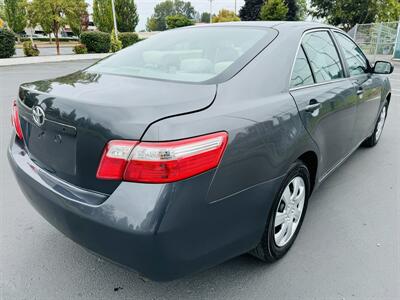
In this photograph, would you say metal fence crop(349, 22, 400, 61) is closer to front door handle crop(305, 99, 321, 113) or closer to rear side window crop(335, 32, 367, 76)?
rear side window crop(335, 32, 367, 76)

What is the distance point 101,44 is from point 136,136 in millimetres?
23153

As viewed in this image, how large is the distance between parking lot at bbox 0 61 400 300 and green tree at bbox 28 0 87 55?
71.9 feet

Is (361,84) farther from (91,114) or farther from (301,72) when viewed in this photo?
(91,114)

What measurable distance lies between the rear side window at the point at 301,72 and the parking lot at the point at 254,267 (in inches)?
45.9

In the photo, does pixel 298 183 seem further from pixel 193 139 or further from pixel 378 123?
pixel 378 123

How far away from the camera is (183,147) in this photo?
1.45 meters

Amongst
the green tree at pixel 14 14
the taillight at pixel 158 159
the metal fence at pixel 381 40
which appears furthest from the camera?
the green tree at pixel 14 14

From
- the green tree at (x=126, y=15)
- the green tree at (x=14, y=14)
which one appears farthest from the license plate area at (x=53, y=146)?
the green tree at (x=126, y=15)

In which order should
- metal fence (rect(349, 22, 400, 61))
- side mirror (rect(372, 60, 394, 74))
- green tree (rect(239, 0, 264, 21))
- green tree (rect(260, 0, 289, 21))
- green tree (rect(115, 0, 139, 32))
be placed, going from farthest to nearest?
green tree (rect(239, 0, 264, 21)) < green tree (rect(260, 0, 289, 21)) < green tree (rect(115, 0, 139, 32)) < metal fence (rect(349, 22, 400, 61)) < side mirror (rect(372, 60, 394, 74))

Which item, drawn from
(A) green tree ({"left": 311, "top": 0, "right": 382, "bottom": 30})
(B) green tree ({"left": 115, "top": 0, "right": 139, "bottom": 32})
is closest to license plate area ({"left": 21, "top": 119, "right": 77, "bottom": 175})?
(B) green tree ({"left": 115, "top": 0, "right": 139, "bottom": 32})

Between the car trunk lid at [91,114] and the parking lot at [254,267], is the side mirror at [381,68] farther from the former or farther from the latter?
the car trunk lid at [91,114]

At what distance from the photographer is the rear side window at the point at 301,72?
2.20 meters

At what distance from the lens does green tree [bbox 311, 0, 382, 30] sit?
31141 mm

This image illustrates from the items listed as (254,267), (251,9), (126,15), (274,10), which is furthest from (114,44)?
(251,9)
